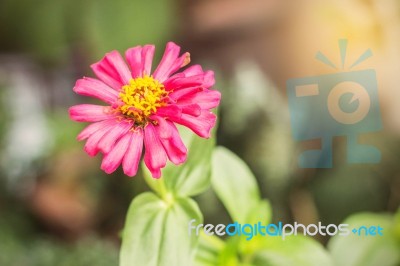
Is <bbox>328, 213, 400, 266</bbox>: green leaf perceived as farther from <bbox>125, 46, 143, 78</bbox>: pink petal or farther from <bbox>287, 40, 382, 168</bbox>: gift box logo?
<bbox>125, 46, 143, 78</bbox>: pink petal

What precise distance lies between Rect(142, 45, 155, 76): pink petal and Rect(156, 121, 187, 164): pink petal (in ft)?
0.15

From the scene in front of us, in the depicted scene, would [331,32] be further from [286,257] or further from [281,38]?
[286,257]

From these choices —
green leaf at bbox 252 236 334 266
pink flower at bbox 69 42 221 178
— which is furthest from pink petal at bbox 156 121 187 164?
green leaf at bbox 252 236 334 266

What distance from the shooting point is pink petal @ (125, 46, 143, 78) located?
41cm

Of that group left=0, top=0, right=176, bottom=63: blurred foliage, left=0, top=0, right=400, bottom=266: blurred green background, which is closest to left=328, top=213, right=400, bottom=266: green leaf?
left=0, top=0, right=400, bottom=266: blurred green background

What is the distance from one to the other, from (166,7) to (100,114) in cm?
16

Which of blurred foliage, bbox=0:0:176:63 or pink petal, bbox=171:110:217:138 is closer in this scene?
pink petal, bbox=171:110:217:138

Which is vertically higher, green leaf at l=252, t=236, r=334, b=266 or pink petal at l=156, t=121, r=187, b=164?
pink petal at l=156, t=121, r=187, b=164

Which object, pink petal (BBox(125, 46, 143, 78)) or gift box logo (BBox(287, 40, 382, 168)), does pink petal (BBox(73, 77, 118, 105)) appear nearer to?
pink petal (BBox(125, 46, 143, 78))

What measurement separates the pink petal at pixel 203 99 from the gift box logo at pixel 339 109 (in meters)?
0.09

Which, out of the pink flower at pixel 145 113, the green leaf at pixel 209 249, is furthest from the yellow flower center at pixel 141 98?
the green leaf at pixel 209 249

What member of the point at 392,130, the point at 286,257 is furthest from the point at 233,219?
the point at 392,130

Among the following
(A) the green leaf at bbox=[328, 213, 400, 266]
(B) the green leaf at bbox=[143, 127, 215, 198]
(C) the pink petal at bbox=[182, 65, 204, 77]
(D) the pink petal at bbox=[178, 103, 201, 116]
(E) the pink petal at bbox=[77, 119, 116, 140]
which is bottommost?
(A) the green leaf at bbox=[328, 213, 400, 266]

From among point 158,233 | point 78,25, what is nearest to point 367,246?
point 158,233
